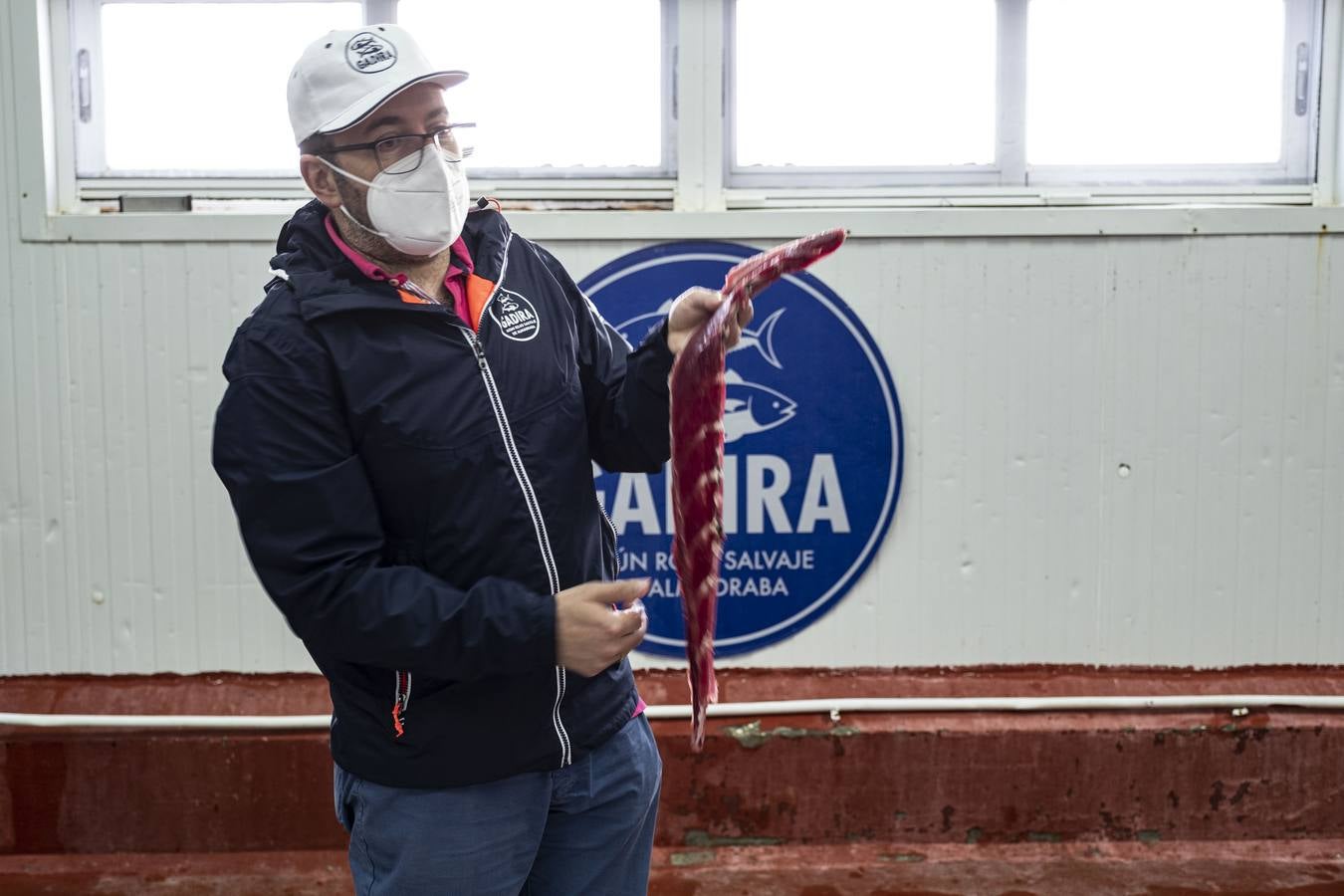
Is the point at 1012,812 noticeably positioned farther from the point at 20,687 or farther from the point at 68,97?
the point at 68,97

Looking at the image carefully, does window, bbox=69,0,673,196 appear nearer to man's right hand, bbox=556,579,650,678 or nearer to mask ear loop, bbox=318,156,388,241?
mask ear loop, bbox=318,156,388,241

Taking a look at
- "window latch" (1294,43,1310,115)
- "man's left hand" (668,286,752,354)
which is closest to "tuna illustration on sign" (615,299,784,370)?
"man's left hand" (668,286,752,354)

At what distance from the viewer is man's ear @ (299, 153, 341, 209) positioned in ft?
5.60

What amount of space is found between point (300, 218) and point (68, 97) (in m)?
2.03

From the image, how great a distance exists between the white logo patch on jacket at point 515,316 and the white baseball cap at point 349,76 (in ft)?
1.00

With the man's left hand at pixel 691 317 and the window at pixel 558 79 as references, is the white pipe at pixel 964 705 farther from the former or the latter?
the man's left hand at pixel 691 317

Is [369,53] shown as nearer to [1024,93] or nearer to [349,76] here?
[349,76]

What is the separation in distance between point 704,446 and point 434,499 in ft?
1.44

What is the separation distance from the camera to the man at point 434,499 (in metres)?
1.50

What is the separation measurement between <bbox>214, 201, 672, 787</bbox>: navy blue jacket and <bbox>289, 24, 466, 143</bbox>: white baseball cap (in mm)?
149

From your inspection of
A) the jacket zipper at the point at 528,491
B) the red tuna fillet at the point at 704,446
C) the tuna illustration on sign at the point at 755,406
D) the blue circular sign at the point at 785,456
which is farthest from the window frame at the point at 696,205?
the jacket zipper at the point at 528,491

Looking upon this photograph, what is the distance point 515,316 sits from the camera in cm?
170

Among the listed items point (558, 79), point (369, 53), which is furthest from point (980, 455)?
point (369, 53)

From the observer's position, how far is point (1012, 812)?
3.29 meters
